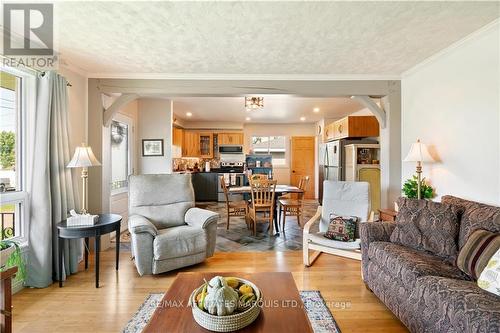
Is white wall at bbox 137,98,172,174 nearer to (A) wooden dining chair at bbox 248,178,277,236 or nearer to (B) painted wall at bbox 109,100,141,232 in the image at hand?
(B) painted wall at bbox 109,100,141,232

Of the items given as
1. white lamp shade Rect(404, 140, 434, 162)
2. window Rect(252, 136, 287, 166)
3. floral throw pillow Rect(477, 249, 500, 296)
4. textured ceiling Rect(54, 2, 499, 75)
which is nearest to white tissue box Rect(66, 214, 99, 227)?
textured ceiling Rect(54, 2, 499, 75)

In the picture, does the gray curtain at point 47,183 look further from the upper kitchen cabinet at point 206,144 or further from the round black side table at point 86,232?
the upper kitchen cabinet at point 206,144

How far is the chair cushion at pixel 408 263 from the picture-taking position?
1.80 metres

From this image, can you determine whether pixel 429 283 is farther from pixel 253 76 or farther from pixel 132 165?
pixel 132 165

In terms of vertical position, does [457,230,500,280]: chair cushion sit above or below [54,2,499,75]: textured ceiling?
below

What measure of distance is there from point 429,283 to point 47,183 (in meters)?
3.39

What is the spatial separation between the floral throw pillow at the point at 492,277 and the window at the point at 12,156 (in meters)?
3.82

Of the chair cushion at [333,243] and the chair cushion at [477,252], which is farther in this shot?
the chair cushion at [333,243]

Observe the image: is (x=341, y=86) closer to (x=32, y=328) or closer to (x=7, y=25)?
(x=7, y=25)

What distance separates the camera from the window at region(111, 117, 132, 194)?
14.0ft

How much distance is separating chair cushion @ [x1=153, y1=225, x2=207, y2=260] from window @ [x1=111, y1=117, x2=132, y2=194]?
6.20ft

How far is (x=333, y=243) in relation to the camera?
2.89 metres

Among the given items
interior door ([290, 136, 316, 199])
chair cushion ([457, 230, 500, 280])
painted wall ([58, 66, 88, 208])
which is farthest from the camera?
interior door ([290, 136, 316, 199])

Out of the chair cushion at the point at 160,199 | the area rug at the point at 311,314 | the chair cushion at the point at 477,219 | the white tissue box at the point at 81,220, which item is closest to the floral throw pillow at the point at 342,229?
the area rug at the point at 311,314
